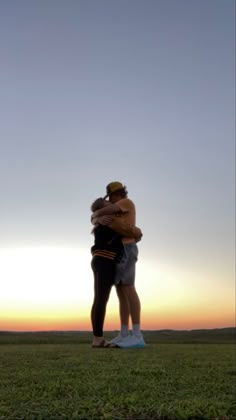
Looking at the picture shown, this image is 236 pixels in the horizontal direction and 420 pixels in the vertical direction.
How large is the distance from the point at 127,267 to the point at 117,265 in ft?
0.55

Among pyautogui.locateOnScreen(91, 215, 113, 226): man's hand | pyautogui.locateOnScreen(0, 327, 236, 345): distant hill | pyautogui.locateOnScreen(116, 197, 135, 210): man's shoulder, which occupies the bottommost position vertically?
pyautogui.locateOnScreen(0, 327, 236, 345): distant hill

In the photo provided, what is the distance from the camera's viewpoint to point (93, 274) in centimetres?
773

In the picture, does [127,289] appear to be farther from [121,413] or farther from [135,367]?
[121,413]

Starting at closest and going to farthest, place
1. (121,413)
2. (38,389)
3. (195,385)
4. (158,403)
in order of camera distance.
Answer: (121,413), (158,403), (38,389), (195,385)

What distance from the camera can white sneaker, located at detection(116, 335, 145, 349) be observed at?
7241 mm

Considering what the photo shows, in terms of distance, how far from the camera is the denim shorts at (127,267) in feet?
24.9

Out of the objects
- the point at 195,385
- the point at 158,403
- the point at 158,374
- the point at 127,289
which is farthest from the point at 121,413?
the point at 127,289

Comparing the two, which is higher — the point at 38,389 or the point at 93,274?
the point at 93,274

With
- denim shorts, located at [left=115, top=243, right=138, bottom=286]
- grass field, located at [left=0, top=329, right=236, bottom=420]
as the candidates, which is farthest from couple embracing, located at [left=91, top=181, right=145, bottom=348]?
grass field, located at [left=0, top=329, right=236, bottom=420]

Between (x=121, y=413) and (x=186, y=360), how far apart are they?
2891mm

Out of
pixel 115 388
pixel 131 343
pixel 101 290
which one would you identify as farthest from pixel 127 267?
pixel 115 388

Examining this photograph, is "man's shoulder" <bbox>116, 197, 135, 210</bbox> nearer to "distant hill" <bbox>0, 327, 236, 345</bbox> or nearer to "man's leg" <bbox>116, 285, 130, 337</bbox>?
"man's leg" <bbox>116, 285, 130, 337</bbox>

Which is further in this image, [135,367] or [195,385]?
[135,367]

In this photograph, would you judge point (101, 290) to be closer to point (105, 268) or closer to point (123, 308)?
point (105, 268)
